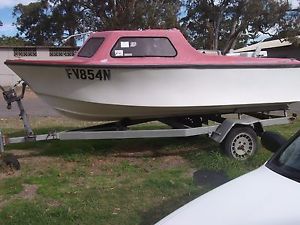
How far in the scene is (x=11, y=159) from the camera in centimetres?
718

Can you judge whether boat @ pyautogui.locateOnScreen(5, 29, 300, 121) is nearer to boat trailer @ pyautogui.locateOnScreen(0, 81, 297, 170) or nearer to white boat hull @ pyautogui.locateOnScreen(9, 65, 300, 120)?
white boat hull @ pyautogui.locateOnScreen(9, 65, 300, 120)

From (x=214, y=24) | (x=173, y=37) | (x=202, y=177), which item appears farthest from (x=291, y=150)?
(x=214, y=24)

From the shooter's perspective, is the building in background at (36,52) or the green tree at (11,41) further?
the green tree at (11,41)

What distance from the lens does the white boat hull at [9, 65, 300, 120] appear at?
718 centimetres

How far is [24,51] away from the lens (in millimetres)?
32969

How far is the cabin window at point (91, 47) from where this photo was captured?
7506mm

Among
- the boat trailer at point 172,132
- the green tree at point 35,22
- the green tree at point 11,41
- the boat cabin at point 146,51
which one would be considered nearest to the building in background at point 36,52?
the green tree at point 35,22

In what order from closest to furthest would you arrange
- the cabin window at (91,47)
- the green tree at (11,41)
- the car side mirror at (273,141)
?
the car side mirror at (273,141) < the cabin window at (91,47) < the green tree at (11,41)

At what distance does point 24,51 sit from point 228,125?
27323 millimetres

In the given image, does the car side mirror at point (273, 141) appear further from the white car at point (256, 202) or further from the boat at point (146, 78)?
the boat at point (146, 78)

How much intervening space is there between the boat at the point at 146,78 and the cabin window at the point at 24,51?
26.1m

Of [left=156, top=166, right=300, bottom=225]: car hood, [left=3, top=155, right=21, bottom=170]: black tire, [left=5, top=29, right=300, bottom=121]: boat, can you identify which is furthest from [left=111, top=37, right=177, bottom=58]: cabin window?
[left=156, top=166, right=300, bottom=225]: car hood

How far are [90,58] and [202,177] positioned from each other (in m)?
2.32

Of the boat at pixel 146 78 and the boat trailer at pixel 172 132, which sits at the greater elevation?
the boat at pixel 146 78
